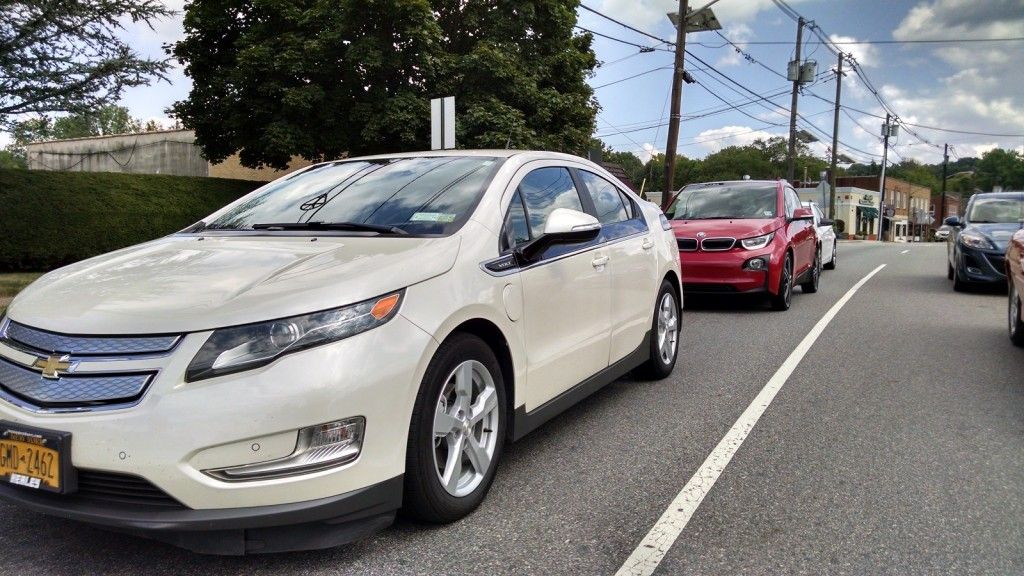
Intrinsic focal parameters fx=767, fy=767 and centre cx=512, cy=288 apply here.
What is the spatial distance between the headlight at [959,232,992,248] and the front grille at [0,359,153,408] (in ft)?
39.5

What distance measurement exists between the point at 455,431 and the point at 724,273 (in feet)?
22.2

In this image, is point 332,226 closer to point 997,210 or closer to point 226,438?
point 226,438

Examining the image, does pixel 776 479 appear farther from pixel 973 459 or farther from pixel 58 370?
pixel 58 370

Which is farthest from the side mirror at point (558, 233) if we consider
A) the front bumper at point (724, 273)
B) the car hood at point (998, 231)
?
the car hood at point (998, 231)

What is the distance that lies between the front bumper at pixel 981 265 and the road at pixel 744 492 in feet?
18.6

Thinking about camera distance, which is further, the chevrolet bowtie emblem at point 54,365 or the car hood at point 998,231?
the car hood at point 998,231

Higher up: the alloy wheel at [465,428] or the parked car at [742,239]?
the parked car at [742,239]

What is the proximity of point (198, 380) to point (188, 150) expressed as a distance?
3713 centimetres

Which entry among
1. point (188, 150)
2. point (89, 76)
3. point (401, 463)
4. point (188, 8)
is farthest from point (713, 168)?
point (401, 463)

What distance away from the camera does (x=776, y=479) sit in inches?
149

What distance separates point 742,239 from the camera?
9328 millimetres

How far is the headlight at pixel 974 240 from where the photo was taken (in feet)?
37.1

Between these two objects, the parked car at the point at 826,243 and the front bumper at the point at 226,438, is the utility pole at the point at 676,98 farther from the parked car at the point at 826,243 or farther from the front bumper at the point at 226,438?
the front bumper at the point at 226,438

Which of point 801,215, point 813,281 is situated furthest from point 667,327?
point 813,281
